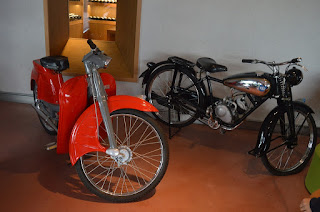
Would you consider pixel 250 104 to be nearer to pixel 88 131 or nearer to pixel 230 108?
pixel 230 108

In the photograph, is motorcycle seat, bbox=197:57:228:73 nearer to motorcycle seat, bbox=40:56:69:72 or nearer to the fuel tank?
the fuel tank

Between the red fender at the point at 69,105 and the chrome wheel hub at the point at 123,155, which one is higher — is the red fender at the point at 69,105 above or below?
above

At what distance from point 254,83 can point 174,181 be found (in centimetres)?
118

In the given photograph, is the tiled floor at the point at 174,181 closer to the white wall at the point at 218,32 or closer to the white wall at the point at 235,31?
the white wall at the point at 218,32

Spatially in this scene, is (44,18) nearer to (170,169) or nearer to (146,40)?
(146,40)

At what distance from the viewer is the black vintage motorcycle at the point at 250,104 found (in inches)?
105

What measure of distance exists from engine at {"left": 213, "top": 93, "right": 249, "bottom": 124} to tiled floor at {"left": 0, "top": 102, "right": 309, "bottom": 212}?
1.42ft

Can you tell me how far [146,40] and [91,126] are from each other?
1802 millimetres

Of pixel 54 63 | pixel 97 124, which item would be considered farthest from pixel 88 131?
pixel 54 63

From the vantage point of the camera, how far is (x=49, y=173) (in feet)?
8.18

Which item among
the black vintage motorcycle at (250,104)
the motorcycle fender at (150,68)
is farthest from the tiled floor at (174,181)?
the motorcycle fender at (150,68)

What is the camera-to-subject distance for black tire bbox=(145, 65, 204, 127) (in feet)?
10.8

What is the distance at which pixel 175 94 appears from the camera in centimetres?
336

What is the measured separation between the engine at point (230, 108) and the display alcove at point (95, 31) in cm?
127
